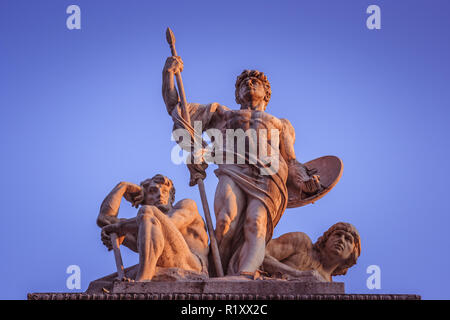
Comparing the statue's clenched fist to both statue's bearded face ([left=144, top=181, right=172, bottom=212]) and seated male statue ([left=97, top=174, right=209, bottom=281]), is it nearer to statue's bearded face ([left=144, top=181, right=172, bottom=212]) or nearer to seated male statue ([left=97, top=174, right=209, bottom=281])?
seated male statue ([left=97, top=174, right=209, bottom=281])

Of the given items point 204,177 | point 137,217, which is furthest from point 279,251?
point 137,217

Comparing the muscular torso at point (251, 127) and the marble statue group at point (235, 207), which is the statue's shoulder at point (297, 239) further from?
the muscular torso at point (251, 127)

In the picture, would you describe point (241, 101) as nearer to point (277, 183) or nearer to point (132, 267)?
point (277, 183)

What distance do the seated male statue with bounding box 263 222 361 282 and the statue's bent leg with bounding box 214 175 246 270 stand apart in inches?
29.1

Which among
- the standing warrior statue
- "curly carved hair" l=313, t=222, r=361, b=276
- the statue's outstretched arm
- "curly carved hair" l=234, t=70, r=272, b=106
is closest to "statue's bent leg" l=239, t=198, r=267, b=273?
the standing warrior statue

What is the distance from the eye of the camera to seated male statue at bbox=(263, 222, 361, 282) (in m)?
11.9

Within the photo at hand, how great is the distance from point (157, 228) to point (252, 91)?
3.46 meters

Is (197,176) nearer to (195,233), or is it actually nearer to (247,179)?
(247,179)

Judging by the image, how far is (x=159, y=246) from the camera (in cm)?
1044

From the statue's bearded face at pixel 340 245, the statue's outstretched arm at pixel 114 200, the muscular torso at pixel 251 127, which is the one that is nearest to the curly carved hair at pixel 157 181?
the statue's outstretched arm at pixel 114 200

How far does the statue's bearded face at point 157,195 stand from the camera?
38.4ft
